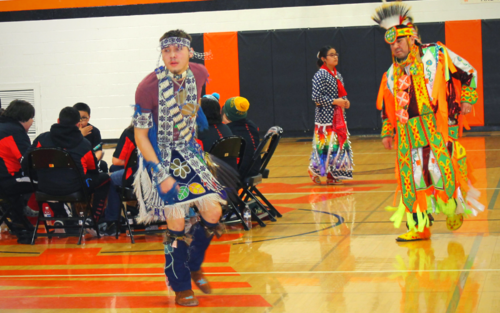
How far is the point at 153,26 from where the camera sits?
13188 millimetres

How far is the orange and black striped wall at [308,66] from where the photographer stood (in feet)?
39.6

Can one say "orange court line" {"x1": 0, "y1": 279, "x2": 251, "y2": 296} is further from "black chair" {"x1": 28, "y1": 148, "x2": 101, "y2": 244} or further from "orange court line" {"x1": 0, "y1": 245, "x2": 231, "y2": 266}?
"black chair" {"x1": 28, "y1": 148, "x2": 101, "y2": 244}

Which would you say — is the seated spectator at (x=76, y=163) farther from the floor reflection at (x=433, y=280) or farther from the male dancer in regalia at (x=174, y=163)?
the floor reflection at (x=433, y=280)

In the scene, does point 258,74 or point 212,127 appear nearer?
point 212,127

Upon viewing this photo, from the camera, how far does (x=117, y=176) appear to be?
4.63 m

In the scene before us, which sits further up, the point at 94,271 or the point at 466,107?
the point at 466,107

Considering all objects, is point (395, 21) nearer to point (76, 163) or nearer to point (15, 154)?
point (76, 163)

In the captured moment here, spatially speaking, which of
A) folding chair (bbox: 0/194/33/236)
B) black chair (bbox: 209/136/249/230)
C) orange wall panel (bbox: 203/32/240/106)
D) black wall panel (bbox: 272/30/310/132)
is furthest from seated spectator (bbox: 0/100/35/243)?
black wall panel (bbox: 272/30/310/132)

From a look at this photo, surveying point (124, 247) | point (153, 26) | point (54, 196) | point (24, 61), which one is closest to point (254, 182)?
point (124, 247)

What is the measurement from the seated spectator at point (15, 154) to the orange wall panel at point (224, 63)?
8194 millimetres

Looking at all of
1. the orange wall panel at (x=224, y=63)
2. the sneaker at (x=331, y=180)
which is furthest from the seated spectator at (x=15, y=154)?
the orange wall panel at (x=224, y=63)

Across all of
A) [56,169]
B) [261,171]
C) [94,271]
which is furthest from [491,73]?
[94,271]

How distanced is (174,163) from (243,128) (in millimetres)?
2121

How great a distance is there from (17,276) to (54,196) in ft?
2.84
